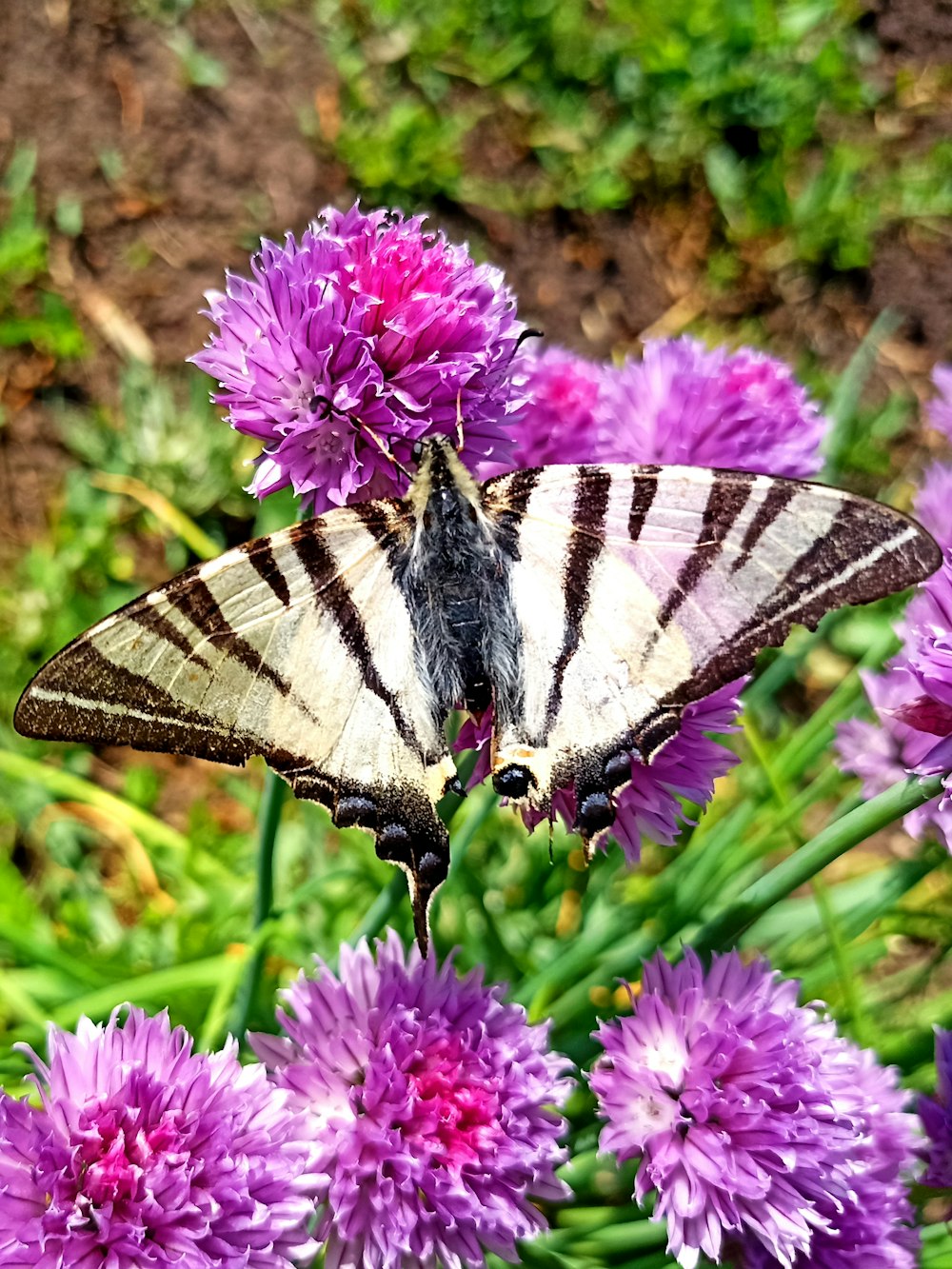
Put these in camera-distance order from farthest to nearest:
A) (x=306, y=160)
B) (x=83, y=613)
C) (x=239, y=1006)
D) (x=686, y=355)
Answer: (x=306, y=160) < (x=83, y=613) < (x=686, y=355) < (x=239, y=1006)

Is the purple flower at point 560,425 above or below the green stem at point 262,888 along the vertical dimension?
above

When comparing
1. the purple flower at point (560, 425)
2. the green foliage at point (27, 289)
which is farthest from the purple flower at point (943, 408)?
the green foliage at point (27, 289)

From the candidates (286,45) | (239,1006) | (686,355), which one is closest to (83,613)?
(239,1006)

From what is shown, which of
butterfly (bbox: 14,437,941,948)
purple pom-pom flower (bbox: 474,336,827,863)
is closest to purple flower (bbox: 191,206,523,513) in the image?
butterfly (bbox: 14,437,941,948)

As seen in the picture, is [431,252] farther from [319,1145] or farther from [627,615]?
[319,1145]

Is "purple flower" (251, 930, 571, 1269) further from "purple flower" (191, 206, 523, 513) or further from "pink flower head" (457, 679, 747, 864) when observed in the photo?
"purple flower" (191, 206, 523, 513)

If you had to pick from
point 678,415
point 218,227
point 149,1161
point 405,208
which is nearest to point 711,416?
point 678,415

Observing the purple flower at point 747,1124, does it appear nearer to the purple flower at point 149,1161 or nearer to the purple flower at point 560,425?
the purple flower at point 149,1161
